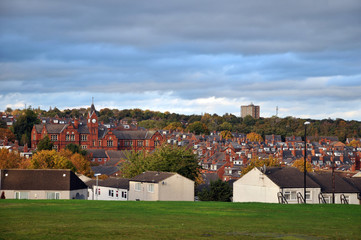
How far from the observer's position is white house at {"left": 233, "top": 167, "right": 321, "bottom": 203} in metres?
52.7

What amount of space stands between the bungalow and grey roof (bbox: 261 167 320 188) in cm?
2420

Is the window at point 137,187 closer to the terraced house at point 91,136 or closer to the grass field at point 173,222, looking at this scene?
the grass field at point 173,222

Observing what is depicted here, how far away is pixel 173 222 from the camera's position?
76.5ft

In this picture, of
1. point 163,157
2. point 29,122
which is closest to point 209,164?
point 29,122

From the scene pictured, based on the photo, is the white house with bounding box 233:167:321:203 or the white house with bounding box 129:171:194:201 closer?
the white house with bounding box 233:167:321:203

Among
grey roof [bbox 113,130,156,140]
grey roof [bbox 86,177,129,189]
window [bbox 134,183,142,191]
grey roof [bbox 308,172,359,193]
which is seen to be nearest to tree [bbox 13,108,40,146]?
grey roof [bbox 113,130,156,140]

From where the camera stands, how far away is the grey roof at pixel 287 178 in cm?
5297

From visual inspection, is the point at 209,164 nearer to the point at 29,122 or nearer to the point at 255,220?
the point at 29,122

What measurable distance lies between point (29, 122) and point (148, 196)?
125735mm

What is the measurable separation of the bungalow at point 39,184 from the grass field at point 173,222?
31.5 metres

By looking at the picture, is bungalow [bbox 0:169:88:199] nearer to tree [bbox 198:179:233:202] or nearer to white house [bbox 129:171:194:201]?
white house [bbox 129:171:194:201]

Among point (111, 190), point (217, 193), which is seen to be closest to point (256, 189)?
point (217, 193)

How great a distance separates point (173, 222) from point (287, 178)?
109ft

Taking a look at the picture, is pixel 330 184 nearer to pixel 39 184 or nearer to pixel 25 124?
pixel 39 184
